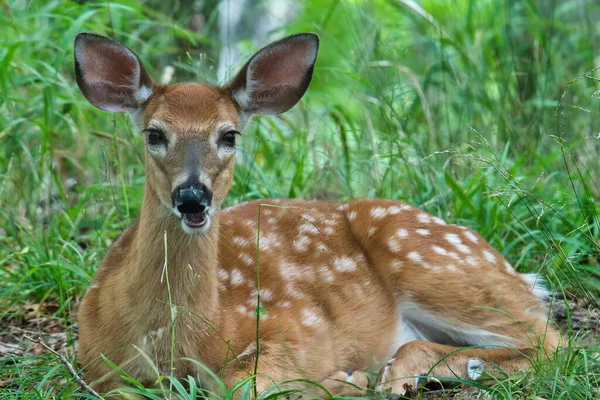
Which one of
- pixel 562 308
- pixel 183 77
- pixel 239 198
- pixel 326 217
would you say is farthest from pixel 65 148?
pixel 562 308

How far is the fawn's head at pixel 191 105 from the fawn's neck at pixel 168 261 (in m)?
0.06

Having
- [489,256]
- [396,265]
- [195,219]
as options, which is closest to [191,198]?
[195,219]

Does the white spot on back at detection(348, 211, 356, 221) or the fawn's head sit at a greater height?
the fawn's head

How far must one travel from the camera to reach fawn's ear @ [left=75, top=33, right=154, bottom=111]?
3.98 metres

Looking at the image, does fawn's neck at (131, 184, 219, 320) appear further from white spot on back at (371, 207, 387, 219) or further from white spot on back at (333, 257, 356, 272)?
white spot on back at (371, 207, 387, 219)

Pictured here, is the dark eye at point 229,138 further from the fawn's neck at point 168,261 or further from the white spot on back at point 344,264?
the white spot on back at point 344,264

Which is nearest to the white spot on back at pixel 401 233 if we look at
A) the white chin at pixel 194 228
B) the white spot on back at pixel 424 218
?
the white spot on back at pixel 424 218

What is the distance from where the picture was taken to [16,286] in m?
4.77

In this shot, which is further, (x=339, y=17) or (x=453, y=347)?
(x=339, y=17)

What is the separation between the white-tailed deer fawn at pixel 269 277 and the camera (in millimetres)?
3766

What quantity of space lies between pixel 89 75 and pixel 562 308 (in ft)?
8.19

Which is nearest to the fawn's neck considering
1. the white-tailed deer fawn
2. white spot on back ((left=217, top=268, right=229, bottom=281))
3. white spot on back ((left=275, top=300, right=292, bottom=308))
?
the white-tailed deer fawn

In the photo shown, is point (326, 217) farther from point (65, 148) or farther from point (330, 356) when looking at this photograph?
point (65, 148)

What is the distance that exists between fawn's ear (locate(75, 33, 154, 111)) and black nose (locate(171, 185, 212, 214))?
2.15 feet
